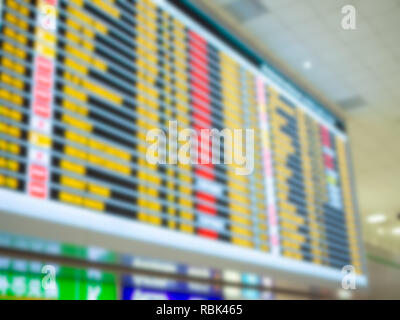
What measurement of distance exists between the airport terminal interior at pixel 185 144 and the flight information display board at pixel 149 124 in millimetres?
10

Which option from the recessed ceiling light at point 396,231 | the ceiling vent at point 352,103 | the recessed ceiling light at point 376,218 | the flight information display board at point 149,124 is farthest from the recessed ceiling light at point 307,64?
the recessed ceiling light at point 396,231

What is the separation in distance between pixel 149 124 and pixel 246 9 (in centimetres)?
179

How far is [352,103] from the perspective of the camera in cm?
604

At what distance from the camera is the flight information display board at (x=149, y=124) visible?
2.47 meters

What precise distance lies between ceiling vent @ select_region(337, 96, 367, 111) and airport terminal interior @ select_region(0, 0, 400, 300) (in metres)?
0.02

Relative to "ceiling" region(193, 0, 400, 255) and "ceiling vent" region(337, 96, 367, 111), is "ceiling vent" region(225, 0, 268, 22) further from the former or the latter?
"ceiling vent" region(337, 96, 367, 111)

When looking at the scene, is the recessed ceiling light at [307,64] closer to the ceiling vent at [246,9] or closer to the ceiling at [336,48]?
the ceiling at [336,48]

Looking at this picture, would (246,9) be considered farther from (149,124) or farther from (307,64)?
(149,124)

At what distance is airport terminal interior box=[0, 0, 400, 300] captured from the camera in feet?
8.18

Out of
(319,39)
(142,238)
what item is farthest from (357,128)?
(142,238)

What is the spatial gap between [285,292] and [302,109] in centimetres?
185

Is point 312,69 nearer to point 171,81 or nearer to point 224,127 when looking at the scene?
point 224,127

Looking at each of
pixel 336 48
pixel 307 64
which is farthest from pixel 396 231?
pixel 336 48

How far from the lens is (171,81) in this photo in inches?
138
